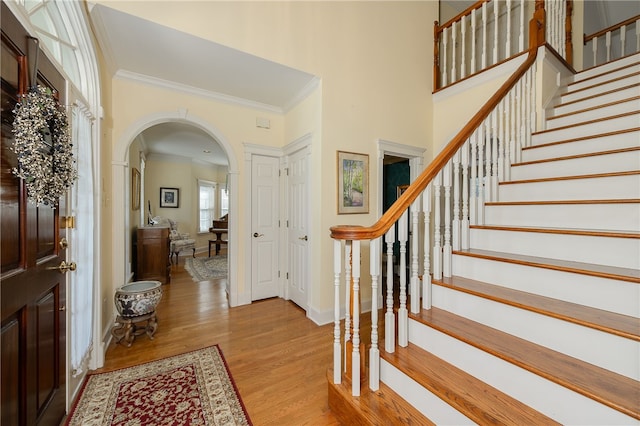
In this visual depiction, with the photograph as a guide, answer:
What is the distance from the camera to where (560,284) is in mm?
1441

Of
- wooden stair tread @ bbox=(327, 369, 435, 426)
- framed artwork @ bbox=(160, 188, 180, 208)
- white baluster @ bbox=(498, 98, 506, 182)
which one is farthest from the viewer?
framed artwork @ bbox=(160, 188, 180, 208)

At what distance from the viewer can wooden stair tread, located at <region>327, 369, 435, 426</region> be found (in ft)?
4.42

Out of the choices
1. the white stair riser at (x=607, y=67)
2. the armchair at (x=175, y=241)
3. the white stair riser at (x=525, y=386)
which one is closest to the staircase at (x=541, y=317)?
the white stair riser at (x=525, y=386)

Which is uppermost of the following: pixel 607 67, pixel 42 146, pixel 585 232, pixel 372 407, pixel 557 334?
pixel 607 67

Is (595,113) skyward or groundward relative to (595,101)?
groundward

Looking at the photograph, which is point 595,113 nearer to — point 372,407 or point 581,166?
point 581,166

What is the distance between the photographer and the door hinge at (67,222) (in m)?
1.65

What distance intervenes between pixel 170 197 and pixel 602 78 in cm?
867

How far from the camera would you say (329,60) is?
3.07 metres

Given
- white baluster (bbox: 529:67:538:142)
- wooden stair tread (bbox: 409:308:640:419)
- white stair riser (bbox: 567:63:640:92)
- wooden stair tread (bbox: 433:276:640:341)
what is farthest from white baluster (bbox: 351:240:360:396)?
white stair riser (bbox: 567:63:640:92)

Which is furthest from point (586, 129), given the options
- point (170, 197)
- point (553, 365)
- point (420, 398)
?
point (170, 197)

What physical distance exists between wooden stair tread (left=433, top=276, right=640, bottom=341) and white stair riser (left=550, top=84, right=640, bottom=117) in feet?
8.17

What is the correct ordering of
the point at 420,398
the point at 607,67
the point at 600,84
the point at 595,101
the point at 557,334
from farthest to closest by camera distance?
the point at 607,67
the point at 600,84
the point at 595,101
the point at 420,398
the point at 557,334

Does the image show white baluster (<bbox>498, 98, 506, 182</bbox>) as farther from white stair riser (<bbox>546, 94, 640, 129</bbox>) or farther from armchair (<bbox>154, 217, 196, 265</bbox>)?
armchair (<bbox>154, 217, 196, 265</bbox>)
